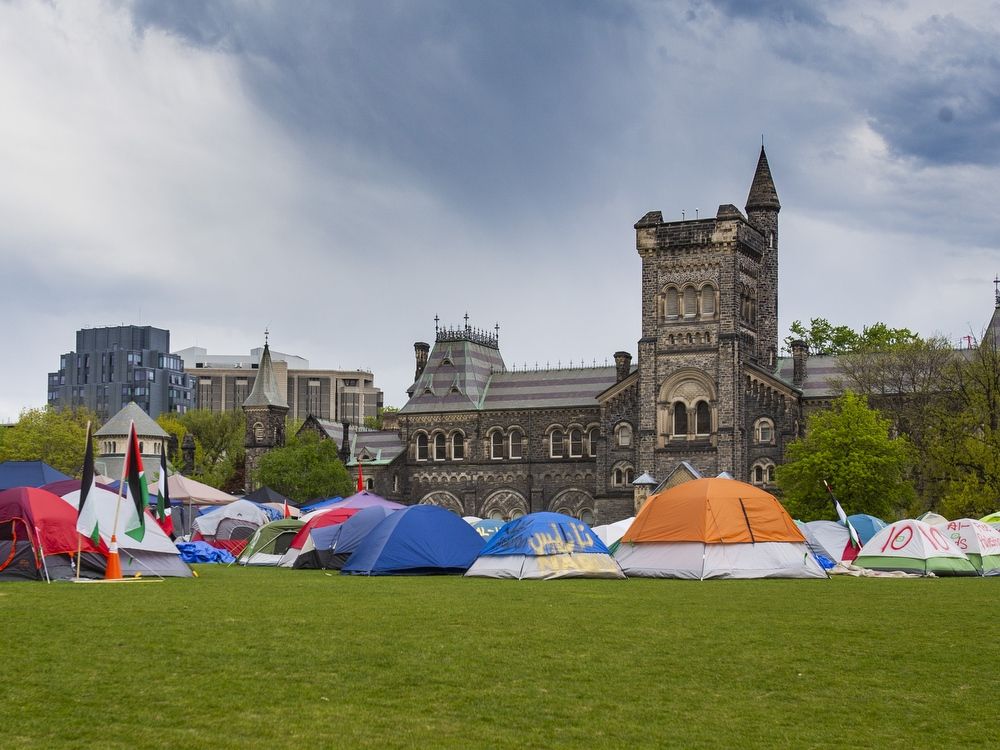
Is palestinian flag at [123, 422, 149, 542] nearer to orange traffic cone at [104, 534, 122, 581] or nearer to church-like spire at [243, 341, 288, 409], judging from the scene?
orange traffic cone at [104, 534, 122, 581]

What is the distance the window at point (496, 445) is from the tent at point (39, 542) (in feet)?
176

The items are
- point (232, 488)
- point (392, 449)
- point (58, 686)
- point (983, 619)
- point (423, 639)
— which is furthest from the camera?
point (232, 488)

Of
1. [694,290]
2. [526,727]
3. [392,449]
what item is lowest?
[526,727]

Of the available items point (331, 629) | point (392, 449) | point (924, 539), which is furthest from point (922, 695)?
point (392, 449)

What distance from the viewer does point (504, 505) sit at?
77.9m

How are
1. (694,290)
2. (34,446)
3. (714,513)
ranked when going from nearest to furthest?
1. (714,513)
2. (694,290)
3. (34,446)

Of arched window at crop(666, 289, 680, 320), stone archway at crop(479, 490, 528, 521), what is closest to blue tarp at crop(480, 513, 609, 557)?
arched window at crop(666, 289, 680, 320)

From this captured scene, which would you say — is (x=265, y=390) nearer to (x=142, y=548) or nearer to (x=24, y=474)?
(x=24, y=474)

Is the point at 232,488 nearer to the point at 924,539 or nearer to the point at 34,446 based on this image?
the point at 34,446

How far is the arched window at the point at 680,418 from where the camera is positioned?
70125 millimetres

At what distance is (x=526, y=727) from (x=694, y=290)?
6166cm

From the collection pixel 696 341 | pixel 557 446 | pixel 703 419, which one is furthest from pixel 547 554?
pixel 557 446

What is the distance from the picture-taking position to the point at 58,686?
1088cm

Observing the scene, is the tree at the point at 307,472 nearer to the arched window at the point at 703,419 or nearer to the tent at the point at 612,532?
the arched window at the point at 703,419
